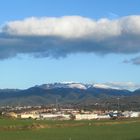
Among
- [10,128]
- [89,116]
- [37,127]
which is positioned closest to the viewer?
[10,128]

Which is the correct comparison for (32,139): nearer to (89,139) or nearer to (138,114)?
(89,139)

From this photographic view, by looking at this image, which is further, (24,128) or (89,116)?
(89,116)

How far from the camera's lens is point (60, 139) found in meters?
60.9

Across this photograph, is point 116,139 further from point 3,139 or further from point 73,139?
point 3,139

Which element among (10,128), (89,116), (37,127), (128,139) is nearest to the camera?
(128,139)

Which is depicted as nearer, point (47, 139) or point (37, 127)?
point (47, 139)

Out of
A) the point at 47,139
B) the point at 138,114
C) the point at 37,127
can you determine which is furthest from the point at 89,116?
the point at 47,139

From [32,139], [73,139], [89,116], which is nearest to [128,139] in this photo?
[73,139]

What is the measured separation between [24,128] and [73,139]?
31331mm

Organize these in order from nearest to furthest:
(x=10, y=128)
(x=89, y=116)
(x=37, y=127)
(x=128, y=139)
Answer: (x=128, y=139)
(x=10, y=128)
(x=37, y=127)
(x=89, y=116)

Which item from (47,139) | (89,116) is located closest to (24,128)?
(47,139)

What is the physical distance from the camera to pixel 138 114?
192000 mm

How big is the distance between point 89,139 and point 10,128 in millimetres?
31689

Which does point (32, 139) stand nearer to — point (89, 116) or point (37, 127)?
point (37, 127)
